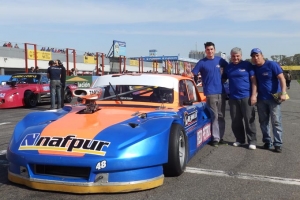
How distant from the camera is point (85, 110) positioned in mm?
Result: 4500

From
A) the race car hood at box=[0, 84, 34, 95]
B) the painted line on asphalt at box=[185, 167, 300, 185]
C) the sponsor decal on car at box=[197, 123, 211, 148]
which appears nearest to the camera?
the painted line on asphalt at box=[185, 167, 300, 185]

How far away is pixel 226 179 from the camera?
13.4 feet

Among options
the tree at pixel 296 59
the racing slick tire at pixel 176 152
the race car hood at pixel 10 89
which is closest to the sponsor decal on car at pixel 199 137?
the racing slick tire at pixel 176 152

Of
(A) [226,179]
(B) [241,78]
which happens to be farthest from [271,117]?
(A) [226,179]

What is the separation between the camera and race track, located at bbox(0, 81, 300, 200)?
349cm

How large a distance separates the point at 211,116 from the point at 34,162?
333cm

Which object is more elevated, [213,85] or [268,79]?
[268,79]

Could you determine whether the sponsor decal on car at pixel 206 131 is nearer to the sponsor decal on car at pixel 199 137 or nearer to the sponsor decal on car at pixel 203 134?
the sponsor decal on car at pixel 203 134

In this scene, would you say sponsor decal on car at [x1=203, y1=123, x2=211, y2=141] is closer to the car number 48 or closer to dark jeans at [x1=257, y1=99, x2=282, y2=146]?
dark jeans at [x1=257, y1=99, x2=282, y2=146]

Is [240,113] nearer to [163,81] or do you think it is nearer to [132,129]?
[163,81]

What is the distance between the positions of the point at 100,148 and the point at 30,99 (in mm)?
10036

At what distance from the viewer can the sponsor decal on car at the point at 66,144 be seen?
3395 mm

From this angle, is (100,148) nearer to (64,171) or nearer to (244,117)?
(64,171)

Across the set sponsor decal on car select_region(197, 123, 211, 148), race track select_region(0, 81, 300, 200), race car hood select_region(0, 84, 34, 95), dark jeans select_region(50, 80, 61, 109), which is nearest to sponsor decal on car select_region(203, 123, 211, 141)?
sponsor decal on car select_region(197, 123, 211, 148)
